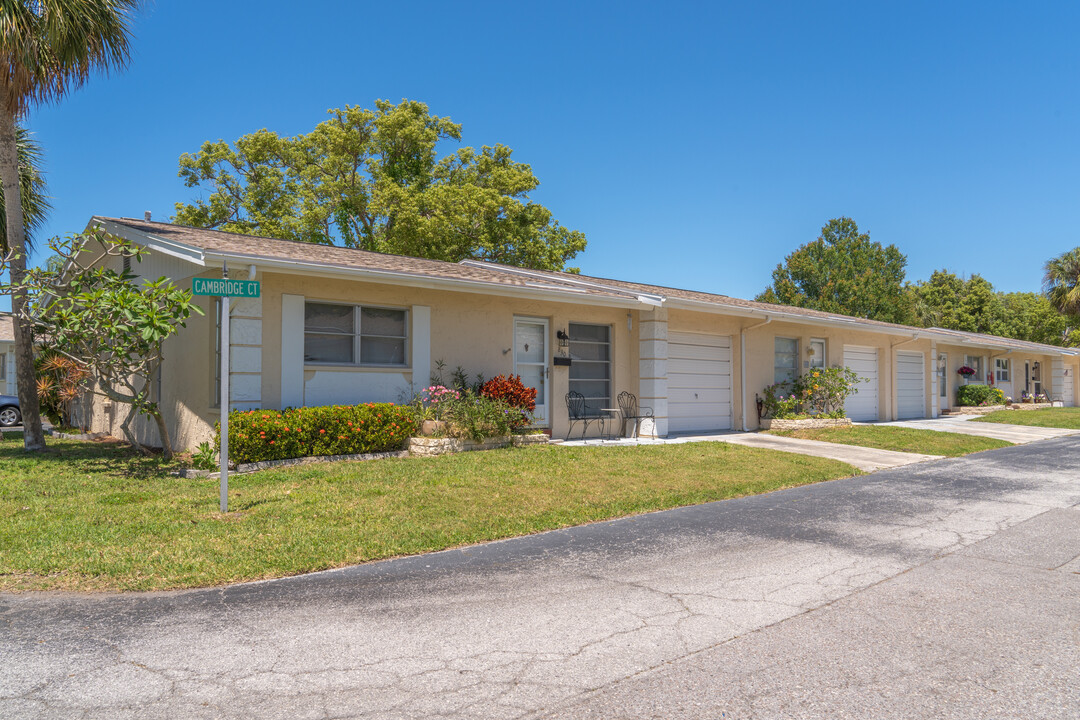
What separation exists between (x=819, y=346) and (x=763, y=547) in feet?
44.6

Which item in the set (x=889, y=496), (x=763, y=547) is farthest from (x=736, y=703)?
(x=889, y=496)

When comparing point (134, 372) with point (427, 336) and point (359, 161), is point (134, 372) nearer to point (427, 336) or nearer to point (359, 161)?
point (427, 336)

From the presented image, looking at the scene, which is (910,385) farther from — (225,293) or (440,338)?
(225,293)

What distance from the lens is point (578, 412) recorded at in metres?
13.8

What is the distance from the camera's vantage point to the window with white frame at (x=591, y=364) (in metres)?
13.9

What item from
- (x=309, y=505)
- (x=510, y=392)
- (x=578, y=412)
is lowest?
(x=309, y=505)

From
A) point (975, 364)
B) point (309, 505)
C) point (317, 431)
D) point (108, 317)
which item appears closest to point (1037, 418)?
point (975, 364)

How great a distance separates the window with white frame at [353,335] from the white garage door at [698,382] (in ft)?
19.7

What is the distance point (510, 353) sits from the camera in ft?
42.2

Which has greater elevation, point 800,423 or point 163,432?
point 163,432

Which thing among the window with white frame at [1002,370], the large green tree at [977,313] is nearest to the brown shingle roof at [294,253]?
the window with white frame at [1002,370]

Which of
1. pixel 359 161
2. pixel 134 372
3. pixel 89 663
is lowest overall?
pixel 89 663

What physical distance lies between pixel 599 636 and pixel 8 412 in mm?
20954

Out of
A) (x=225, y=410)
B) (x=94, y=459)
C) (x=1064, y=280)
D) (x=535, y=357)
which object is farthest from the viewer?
(x=1064, y=280)
